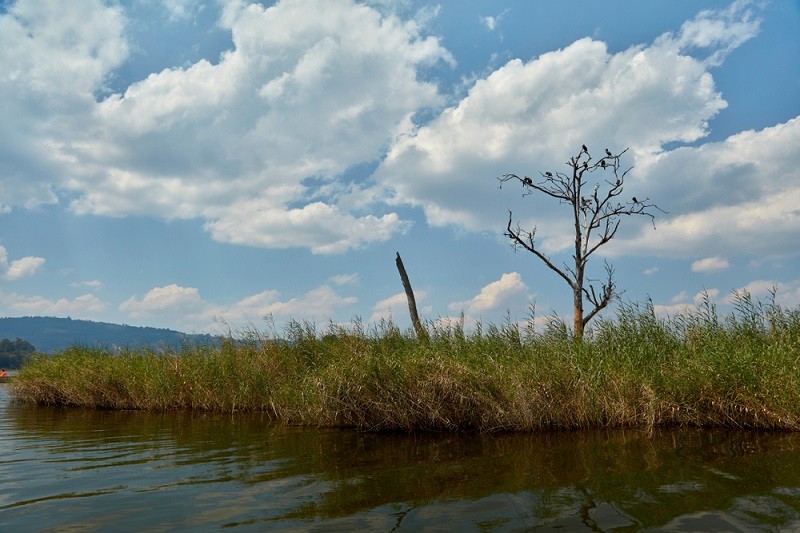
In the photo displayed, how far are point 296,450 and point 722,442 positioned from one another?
732 centimetres

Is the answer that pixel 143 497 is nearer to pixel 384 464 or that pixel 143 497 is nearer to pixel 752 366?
pixel 384 464

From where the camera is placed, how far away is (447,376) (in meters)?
11.4

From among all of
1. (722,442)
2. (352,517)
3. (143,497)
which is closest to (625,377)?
(722,442)


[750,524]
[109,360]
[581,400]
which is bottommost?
[750,524]

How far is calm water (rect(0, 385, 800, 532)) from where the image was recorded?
572 centimetres

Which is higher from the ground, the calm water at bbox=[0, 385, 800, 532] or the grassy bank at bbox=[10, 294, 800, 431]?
the grassy bank at bbox=[10, 294, 800, 431]

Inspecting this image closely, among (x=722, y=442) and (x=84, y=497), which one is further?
(x=722, y=442)

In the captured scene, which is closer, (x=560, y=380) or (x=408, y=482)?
(x=408, y=482)

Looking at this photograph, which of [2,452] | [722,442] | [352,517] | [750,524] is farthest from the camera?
[2,452]

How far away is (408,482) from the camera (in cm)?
735

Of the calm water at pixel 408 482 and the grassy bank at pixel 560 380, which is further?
the grassy bank at pixel 560 380

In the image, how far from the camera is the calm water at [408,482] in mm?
5719

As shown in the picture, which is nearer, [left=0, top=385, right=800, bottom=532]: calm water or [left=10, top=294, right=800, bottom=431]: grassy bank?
[left=0, top=385, right=800, bottom=532]: calm water

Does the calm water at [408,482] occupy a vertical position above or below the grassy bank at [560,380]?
below
